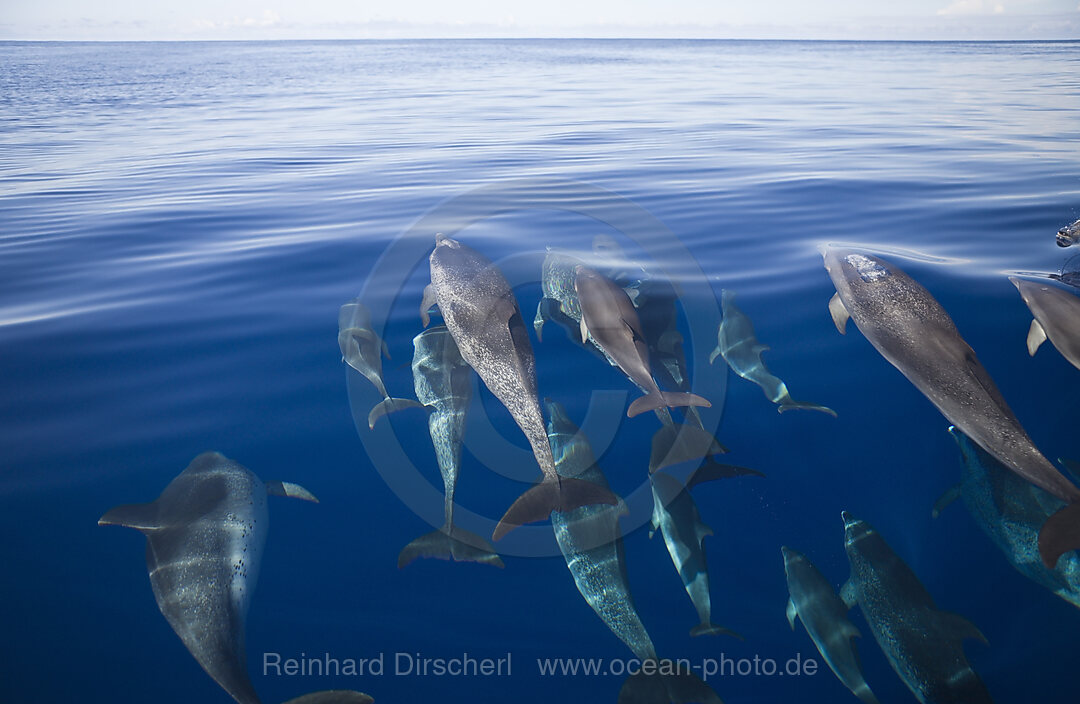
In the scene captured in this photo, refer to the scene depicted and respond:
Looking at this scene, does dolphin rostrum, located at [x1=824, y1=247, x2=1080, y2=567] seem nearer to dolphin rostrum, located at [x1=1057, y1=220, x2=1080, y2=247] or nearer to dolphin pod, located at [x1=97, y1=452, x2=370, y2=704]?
dolphin rostrum, located at [x1=1057, y1=220, x2=1080, y2=247]

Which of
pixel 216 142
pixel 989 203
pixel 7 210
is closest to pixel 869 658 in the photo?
pixel 989 203

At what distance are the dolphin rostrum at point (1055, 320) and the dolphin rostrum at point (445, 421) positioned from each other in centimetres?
521

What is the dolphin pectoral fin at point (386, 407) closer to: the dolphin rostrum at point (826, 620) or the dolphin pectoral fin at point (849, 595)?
the dolphin rostrum at point (826, 620)

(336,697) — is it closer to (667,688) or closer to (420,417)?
(667,688)

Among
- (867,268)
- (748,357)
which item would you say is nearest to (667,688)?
(748,357)

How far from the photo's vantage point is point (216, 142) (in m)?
18.1

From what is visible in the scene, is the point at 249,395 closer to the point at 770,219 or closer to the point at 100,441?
the point at 100,441

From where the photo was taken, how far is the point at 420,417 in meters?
5.73

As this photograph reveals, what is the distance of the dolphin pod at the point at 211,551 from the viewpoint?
3896 millimetres

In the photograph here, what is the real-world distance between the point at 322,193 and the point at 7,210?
18.1 ft

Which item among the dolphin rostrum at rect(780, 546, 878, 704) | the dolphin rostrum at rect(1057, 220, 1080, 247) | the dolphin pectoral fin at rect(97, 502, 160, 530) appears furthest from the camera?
the dolphin rostrum at rect(1057, 220, 1080, 247)

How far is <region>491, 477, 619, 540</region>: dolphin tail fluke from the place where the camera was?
169 inches

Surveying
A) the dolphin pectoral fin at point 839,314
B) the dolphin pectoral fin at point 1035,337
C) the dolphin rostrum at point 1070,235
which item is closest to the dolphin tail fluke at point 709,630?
the dolphin pectoral fin at point 839,314

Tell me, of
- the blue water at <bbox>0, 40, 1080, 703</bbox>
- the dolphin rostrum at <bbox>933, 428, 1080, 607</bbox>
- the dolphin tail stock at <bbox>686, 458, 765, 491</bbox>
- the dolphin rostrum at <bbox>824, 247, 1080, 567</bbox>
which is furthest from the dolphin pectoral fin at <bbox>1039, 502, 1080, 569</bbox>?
the dolphin tail stock at <bbox>686, 458, 765, 491</bbox>
